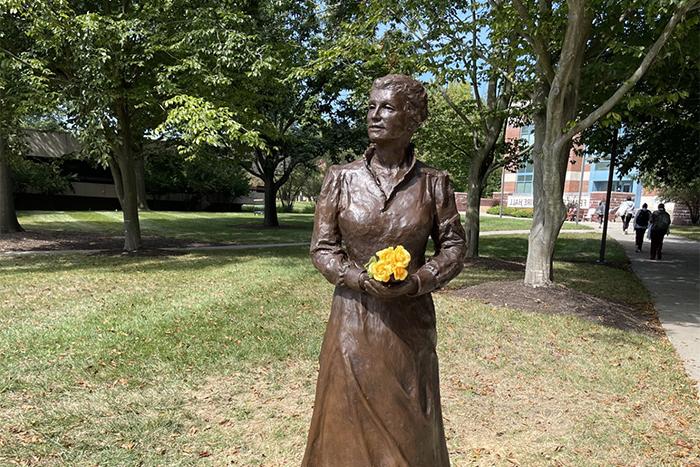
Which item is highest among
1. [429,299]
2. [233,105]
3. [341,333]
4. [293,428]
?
[233,105]

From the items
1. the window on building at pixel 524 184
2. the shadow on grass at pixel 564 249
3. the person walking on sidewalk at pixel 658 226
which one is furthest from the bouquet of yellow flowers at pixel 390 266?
the window on building at pixel 524 184

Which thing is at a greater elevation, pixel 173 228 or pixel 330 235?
pixel 330 235

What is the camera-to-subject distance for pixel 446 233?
240cm

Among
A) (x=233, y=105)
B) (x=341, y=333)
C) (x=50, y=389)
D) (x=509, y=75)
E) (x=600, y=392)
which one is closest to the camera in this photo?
(x=341, y=333)

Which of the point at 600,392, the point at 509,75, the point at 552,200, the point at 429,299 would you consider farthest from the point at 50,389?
the point at 509,75

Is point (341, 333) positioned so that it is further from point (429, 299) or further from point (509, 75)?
point (509, 75)

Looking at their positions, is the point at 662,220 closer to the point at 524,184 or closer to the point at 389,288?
the point at 389,288

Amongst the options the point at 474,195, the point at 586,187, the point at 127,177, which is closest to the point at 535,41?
A: the point at 474,195

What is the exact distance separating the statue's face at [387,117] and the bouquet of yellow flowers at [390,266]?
577mm

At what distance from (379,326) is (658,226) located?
1747cm

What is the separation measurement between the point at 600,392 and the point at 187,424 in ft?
13.8

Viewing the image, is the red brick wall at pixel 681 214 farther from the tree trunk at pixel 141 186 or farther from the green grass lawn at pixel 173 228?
the tree trunk at pixel 141 186

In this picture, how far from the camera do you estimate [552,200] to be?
31.3 feet

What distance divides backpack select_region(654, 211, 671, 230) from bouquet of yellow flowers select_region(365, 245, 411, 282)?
1723cm
